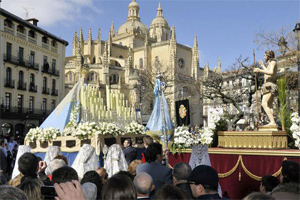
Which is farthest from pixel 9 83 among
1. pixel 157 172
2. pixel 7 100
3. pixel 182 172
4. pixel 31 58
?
pixel 182 172

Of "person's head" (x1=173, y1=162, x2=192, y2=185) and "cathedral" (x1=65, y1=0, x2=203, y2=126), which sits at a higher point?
"cathedral" (x1=65, y1=0, x2=203, y2=126)

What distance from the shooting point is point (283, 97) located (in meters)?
8.97

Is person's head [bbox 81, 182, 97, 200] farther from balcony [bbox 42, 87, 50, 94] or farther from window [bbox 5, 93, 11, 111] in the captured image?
balcony [bbox 42, 87, 50, 94]

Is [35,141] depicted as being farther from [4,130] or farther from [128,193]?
[4,130]

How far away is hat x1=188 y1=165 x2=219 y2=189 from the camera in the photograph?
131 inches

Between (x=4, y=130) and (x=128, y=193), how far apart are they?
1334 inches

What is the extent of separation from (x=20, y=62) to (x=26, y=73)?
1.76 meters

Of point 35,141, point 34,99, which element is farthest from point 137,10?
point 35,141

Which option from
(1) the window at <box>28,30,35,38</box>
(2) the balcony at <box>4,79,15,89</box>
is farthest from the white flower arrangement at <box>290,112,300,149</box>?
(1) the window at <box>28,30,35,38</box>

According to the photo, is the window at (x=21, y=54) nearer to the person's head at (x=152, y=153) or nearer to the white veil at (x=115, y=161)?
the white veil at (x=115, y=161)

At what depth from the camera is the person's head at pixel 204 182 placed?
3326mm

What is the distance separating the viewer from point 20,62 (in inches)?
1355

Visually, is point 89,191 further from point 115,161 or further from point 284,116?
point 284,116

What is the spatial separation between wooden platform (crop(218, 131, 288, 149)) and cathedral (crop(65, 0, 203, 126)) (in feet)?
130
